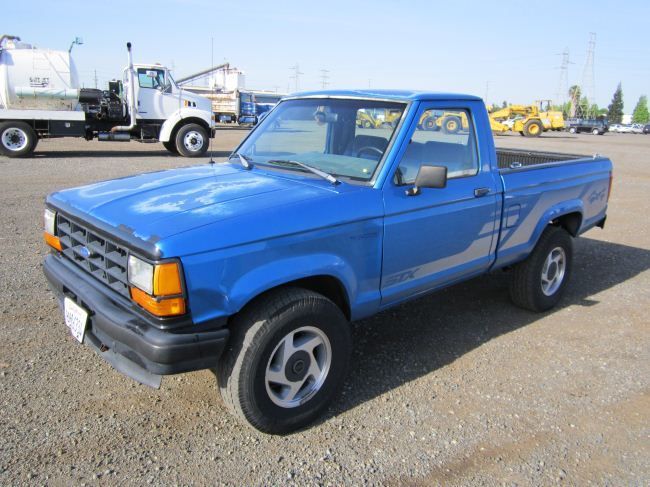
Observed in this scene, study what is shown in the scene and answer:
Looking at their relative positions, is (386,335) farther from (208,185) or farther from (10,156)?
(10,156)

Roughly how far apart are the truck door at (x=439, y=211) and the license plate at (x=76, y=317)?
174cm

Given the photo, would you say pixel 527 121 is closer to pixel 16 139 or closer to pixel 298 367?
pixel 16 139

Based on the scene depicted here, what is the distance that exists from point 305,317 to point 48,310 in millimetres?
2638

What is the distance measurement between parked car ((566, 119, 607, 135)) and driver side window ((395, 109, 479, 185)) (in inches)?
2127

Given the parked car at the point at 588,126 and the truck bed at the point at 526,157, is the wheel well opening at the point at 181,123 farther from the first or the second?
the parked car at the point at 588,126

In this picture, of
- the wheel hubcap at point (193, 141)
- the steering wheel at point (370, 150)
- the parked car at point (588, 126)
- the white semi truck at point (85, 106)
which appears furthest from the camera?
the parked car at point (588, 126)

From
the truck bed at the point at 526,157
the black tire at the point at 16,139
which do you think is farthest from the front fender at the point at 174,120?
the truck bed at the point at 526,157

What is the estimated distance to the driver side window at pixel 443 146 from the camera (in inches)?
135

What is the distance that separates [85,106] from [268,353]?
15.4 metres

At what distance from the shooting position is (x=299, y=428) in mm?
2975

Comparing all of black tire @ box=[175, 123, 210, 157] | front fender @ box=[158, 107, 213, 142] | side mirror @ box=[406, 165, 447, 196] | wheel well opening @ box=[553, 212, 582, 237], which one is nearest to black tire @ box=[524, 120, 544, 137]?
black tire @ box=[175, 123, 210, 157]

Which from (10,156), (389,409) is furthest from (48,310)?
(10,156)

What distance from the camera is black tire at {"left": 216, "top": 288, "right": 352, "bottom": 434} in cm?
264

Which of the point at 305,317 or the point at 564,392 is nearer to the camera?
the point at 305,317
